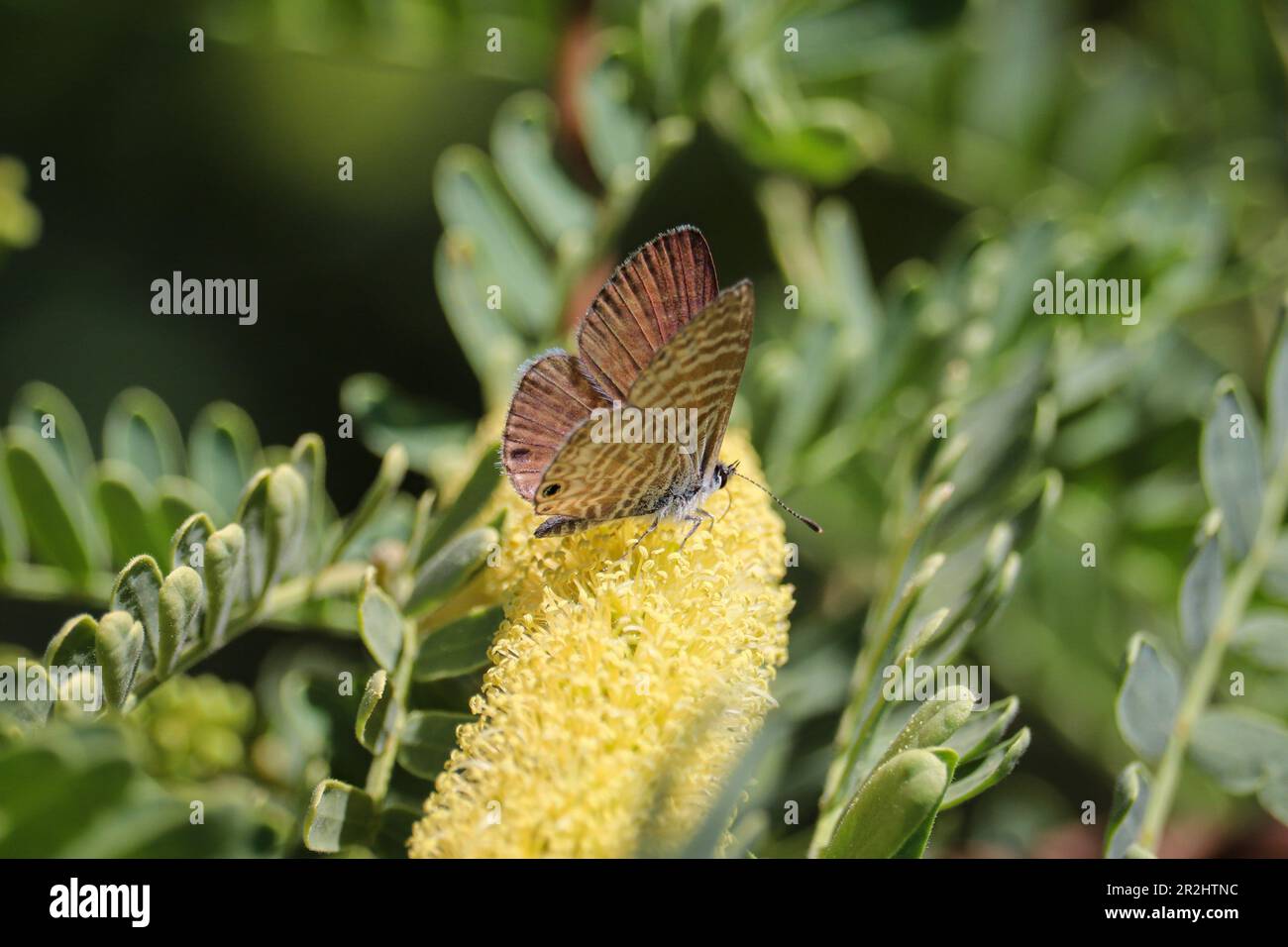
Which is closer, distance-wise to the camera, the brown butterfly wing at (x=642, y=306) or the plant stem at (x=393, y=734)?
the plant stem at (x=393, y=734)

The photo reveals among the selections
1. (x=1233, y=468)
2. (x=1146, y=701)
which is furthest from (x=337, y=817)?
(x=1233, y=468)

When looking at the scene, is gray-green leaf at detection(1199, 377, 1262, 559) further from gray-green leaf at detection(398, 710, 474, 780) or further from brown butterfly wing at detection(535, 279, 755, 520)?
gray-green leaf at detection(398, 710, 474, 780)

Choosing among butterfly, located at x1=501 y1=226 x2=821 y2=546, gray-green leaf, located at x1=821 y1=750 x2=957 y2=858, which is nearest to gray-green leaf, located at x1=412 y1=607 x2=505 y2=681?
butterfly, located at x1=501 y1=226 x2=821 y2=546

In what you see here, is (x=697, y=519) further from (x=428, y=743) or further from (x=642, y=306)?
(x=428, y=743)

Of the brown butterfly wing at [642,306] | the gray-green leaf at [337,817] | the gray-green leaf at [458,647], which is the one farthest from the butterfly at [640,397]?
the gray-green leaf at [337,817]

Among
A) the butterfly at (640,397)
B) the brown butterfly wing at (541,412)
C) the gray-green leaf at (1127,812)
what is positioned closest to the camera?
the gray-green leaf at (1127,812)

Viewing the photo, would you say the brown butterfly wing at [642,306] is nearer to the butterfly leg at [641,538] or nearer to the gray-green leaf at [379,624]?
the butterfly leg at [641,538]

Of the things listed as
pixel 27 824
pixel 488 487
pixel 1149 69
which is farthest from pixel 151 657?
pixel 1149 69

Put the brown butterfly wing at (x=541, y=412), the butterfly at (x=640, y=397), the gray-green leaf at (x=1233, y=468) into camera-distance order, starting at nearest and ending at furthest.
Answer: the butterfly at (x=640, y=397) → the brown butterfly wing at (x=541, y=412) → the gray-green leaf at (x=1233, y=468)
